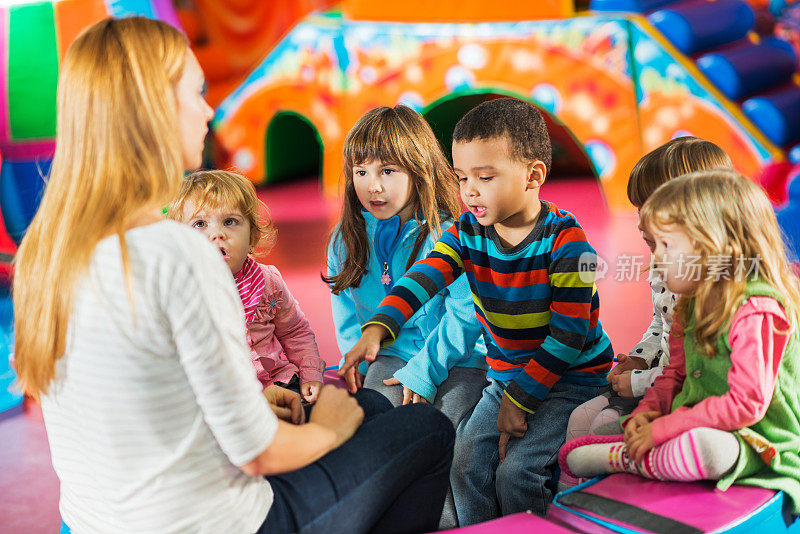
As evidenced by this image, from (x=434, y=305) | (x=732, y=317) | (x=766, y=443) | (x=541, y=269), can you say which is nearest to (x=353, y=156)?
(x=434, y=305)

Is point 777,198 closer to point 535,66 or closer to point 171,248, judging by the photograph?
point 535,66

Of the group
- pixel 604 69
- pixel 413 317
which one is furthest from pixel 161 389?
pixel 604 69

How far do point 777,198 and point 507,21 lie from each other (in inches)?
68.8

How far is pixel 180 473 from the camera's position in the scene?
1020mm

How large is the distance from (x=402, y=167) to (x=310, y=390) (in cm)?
59

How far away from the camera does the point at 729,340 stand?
131 centimetres

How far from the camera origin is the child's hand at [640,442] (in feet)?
4.50

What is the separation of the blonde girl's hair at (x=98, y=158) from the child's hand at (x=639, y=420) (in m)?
0.90

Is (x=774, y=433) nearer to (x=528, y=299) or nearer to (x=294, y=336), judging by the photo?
(x=528, y=299)

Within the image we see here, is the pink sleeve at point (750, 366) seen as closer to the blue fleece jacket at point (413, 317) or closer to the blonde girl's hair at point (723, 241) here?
the blonde girl's hair at point (723, 241)

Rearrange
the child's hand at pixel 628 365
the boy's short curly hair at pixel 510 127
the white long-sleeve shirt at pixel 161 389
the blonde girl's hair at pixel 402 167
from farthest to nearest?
the blonde girl's hair at pixel 402 167, the child's hand at pixel 628 365, the boy's short curly hair at pixel 510 127, the white long-sleeve shirt at pixel 161 389

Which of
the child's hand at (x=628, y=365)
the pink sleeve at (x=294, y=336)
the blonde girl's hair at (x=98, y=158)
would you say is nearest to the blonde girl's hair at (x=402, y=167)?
the pink sleeve at (x=294, y=336)

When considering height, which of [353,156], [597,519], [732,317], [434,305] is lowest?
[597,519]

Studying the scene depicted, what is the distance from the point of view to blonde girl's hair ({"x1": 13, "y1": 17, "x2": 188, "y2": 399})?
101 centimetres
